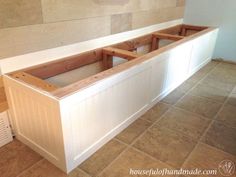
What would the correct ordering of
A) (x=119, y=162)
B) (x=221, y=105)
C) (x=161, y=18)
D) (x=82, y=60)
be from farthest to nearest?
(x=161, y=18), (x=221, y=105), (x=82, y=60), (x=119, y=162)

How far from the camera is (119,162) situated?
5.47 feet

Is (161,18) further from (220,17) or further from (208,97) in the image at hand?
(208,97)

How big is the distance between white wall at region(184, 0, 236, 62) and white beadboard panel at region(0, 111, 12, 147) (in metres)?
3.41

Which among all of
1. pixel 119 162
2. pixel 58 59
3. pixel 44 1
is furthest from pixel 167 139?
pixel 44 1

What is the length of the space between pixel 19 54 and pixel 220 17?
3.28 m

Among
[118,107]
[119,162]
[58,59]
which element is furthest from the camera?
[58,59]

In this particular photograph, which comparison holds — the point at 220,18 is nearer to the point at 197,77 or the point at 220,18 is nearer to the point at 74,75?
the point at 197,77

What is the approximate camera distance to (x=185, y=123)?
7.03ft

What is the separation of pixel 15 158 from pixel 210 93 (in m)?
2.27

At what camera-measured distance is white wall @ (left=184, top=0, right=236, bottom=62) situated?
11.7ft

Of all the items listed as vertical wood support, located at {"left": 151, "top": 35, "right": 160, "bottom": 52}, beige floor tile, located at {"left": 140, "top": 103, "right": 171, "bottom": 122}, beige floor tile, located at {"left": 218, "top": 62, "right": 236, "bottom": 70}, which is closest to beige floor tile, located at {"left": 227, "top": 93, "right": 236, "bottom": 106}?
beige floor tile, located at {"left": 140, "top": 103, "right": 171, "bottom": 122}

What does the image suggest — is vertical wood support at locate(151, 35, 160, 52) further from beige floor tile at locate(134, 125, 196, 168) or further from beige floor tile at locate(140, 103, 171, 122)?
beige floor tile at locate(134, 125, 196, 168)

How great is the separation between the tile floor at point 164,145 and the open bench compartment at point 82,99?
8 centimetres

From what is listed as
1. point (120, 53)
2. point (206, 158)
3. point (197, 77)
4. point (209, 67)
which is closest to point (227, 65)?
point (209, 67)
